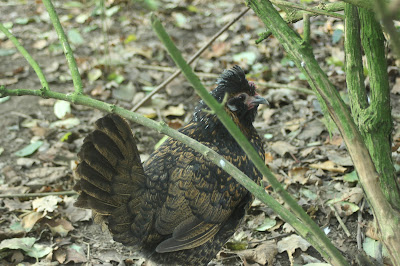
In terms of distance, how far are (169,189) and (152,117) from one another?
267 cm

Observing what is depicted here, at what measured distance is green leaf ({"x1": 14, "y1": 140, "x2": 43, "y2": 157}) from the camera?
514 cm

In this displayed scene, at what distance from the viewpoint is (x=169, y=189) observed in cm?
320

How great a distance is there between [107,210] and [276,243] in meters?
1.49

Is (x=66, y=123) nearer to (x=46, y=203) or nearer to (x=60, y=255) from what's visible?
(x=46, y=203)

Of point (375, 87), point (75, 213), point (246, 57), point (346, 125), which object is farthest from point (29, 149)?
point (346, 125)

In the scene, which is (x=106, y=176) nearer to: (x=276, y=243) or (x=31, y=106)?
(x=276, y=243)

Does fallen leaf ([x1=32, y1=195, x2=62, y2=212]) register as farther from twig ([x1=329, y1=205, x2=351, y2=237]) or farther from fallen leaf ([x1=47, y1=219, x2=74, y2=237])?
twig ([x1=329, y1=205, x2=351, y2=237])

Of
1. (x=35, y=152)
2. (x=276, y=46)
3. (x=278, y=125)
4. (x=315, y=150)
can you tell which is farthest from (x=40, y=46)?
(x=315, y=150)

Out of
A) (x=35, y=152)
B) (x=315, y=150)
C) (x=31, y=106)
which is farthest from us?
(x=31, y=106)

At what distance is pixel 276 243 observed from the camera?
3842mm

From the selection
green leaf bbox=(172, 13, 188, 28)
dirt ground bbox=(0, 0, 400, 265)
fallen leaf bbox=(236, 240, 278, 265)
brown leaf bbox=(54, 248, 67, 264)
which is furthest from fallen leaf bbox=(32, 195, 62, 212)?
green leaf bbox=(172, 13, 188, 28)

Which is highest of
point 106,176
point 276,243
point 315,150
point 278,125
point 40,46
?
point 40,46

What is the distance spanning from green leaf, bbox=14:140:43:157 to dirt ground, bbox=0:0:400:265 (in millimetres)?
33

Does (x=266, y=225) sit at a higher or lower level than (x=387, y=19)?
lower
